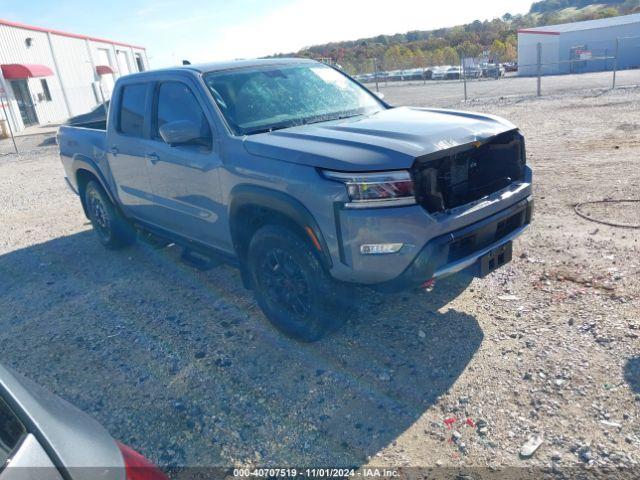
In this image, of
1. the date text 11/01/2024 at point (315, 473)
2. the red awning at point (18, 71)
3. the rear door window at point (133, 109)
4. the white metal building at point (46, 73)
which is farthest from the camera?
the white metal building at point (46, 73)

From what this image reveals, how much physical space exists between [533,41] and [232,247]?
45103 millimetres

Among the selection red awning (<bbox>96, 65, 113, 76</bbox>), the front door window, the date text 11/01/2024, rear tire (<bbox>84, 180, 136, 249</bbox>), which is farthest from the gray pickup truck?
red awning (<bbox>96, 65, 113, 76</bbox>)

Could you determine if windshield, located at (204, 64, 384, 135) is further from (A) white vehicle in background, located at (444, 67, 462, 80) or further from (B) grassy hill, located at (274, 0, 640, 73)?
(A) white vehicle in background, located at (444, 67, 462, 80)

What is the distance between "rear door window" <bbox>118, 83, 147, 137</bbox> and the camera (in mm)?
4953

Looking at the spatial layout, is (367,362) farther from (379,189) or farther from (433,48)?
(433,48)

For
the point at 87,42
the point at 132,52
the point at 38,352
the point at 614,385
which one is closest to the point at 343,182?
the point at 614,385

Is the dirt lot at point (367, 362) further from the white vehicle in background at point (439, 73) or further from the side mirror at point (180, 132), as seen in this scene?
the white vehicle in background at point (439, 73)

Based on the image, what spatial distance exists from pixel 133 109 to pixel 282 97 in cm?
169

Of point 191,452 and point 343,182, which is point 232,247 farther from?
point 191,452

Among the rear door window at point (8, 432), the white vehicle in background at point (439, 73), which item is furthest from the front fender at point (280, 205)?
the white vehicle in background at point (439, 73)

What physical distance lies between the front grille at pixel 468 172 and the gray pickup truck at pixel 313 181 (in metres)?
0.01

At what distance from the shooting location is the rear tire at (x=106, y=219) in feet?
20.0

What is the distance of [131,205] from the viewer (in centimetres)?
552

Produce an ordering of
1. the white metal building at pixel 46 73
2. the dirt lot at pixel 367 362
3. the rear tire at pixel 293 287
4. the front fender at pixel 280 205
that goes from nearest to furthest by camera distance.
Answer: the dirt lot at pixel 367 362, the front fender at pixel 280 205, the rear tire at pixel 293 287, the white metal building at pixel 46 73
